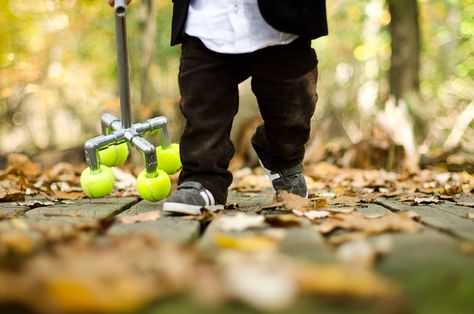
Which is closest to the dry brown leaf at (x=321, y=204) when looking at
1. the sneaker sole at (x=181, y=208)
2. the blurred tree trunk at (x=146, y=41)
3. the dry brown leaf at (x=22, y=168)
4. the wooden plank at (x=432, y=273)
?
the sneaker sole at (x=181, y=208)

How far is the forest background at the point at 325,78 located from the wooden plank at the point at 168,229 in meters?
2.81

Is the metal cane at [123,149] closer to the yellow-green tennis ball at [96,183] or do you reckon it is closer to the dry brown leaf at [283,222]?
the yellow-green tennis ball at [96,183]

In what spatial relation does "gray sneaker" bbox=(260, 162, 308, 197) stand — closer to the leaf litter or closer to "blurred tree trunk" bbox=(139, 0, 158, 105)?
the leaf litter

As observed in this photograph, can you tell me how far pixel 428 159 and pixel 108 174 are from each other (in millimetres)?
2711

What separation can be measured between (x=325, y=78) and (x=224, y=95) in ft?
45.2

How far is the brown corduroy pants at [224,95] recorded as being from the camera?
2.19m

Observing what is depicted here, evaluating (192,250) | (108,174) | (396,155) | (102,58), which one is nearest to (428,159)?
(396,155)

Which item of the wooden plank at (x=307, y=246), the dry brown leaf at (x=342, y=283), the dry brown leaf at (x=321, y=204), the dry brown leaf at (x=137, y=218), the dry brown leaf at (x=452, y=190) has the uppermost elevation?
the dry brown leaf at (x=342, y=283)

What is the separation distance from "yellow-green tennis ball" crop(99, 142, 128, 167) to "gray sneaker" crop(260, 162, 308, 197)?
0.65 meters

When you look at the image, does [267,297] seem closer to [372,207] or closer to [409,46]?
[372,207]

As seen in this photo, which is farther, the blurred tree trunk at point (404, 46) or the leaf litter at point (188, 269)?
the blurred tree trunk at point (404, 46)

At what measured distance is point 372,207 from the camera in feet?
7.25

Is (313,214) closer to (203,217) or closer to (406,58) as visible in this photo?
(203,217)

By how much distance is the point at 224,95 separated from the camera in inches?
87.4
